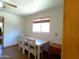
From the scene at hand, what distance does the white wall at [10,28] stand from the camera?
16.1 ft

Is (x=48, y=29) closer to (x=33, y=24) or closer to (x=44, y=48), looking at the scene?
(x=44, y=48)

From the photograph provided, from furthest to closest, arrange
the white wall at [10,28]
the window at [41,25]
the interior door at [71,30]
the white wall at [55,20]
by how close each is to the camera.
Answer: the white wall at [10,28]
the window at [41,25]
the white wall at [55,20]
the interior door at [71,30]

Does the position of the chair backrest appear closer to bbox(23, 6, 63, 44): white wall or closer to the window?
bbox(23, 6, 63, 44): white wall

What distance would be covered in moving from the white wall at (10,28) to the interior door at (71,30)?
4.59 metres

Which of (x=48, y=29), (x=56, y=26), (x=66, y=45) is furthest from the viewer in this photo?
(x=48, y=29)

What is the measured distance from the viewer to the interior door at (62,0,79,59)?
0.75 m

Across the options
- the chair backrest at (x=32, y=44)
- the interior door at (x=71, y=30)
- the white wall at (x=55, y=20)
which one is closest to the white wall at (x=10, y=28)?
the white wall at (x=55, y=20)

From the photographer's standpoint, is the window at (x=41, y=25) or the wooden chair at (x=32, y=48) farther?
the window at (x=41, y=25)

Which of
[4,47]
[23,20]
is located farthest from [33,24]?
[4,47]

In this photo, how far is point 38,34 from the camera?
4.56 meters

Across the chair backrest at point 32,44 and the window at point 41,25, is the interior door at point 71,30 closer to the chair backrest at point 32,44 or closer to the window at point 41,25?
the chair backrest at point 32,44

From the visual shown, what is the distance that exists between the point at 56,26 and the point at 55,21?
23 cm

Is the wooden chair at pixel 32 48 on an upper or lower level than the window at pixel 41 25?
lower

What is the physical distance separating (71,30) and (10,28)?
16.0 feet
